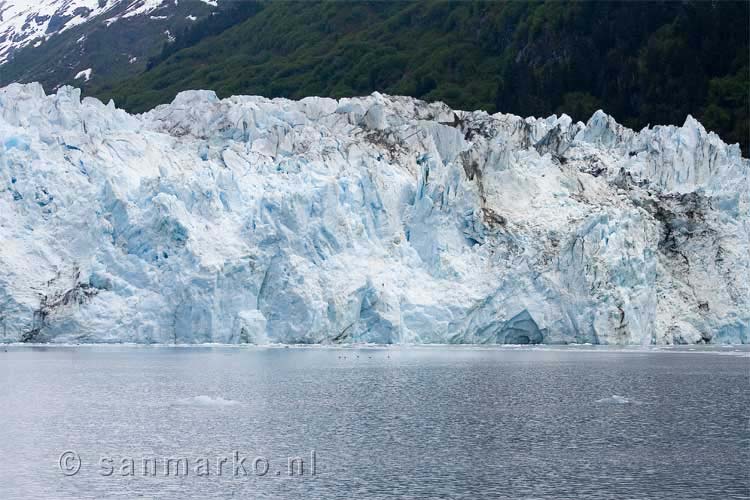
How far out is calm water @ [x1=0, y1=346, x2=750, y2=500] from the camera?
16.7 metres

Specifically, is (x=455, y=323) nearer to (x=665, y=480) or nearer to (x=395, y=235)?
(x=395, y=235)

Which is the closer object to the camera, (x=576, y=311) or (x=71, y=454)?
(x=71, y=454)

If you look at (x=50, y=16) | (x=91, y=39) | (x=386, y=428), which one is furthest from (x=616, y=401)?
(x=50, y=16)

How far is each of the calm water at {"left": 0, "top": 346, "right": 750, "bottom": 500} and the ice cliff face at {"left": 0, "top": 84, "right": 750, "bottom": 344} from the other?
230 centimetres

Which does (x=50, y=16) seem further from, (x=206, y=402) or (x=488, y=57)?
(x=206, y=402)

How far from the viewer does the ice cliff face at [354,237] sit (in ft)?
124

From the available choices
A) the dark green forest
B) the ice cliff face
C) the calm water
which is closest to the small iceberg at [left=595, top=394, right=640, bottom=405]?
the calm water

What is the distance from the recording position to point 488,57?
91625 mm

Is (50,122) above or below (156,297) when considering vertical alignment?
above

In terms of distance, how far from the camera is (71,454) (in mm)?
18750

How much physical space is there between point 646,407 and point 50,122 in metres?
28.9

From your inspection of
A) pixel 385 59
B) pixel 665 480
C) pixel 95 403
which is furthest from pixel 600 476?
pixel 385 59

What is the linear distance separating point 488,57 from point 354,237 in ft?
181

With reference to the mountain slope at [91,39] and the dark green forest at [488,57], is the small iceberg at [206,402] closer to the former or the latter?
the dark green forest at [488,57]
